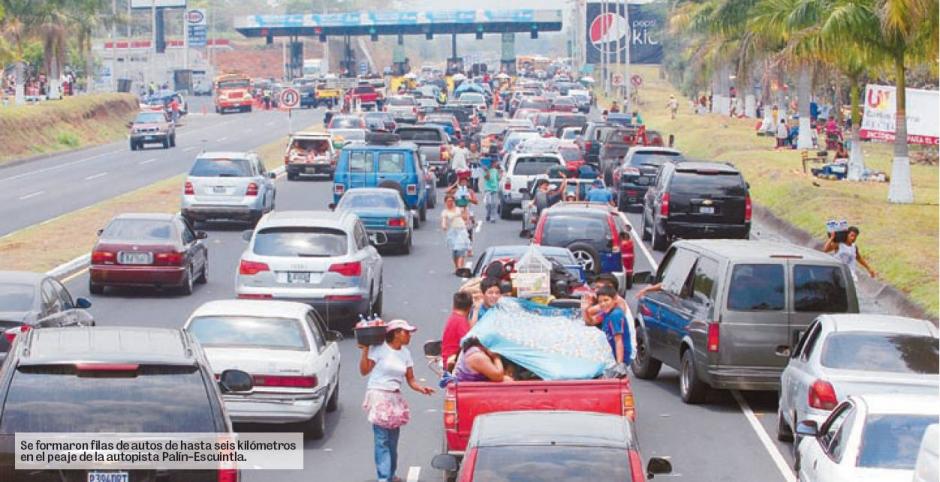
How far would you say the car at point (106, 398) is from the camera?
934 cm

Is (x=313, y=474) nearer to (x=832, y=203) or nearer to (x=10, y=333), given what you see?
(x=10, y=333)

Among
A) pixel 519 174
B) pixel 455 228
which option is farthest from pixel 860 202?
pixel 455 228

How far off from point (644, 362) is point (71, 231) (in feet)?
64.2

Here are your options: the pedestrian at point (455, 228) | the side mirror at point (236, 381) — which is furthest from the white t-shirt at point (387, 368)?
the pedestrian at point (455, 228)

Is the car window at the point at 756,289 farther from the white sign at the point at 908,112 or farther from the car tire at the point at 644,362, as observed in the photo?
the white sign at the point at 908,112

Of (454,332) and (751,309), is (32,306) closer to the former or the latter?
(454,332)

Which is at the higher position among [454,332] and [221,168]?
[221,168]

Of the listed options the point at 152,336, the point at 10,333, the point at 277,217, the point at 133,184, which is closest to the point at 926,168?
the point at 133,184

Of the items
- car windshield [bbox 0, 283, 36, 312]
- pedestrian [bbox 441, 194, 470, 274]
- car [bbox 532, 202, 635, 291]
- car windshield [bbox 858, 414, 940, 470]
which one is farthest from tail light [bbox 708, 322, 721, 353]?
pedestrian [bbox 441, 194, 470, 274]

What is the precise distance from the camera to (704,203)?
3366 centimetres

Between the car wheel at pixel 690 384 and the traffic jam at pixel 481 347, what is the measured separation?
4 centimetres

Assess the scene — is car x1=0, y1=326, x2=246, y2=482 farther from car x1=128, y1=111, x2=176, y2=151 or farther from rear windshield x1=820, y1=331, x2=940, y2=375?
car x1=128, y1=111, x2=176, y2=151

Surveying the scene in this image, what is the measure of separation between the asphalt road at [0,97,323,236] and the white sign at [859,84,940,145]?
73.1ft

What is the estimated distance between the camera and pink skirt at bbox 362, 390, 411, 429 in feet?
45.8
